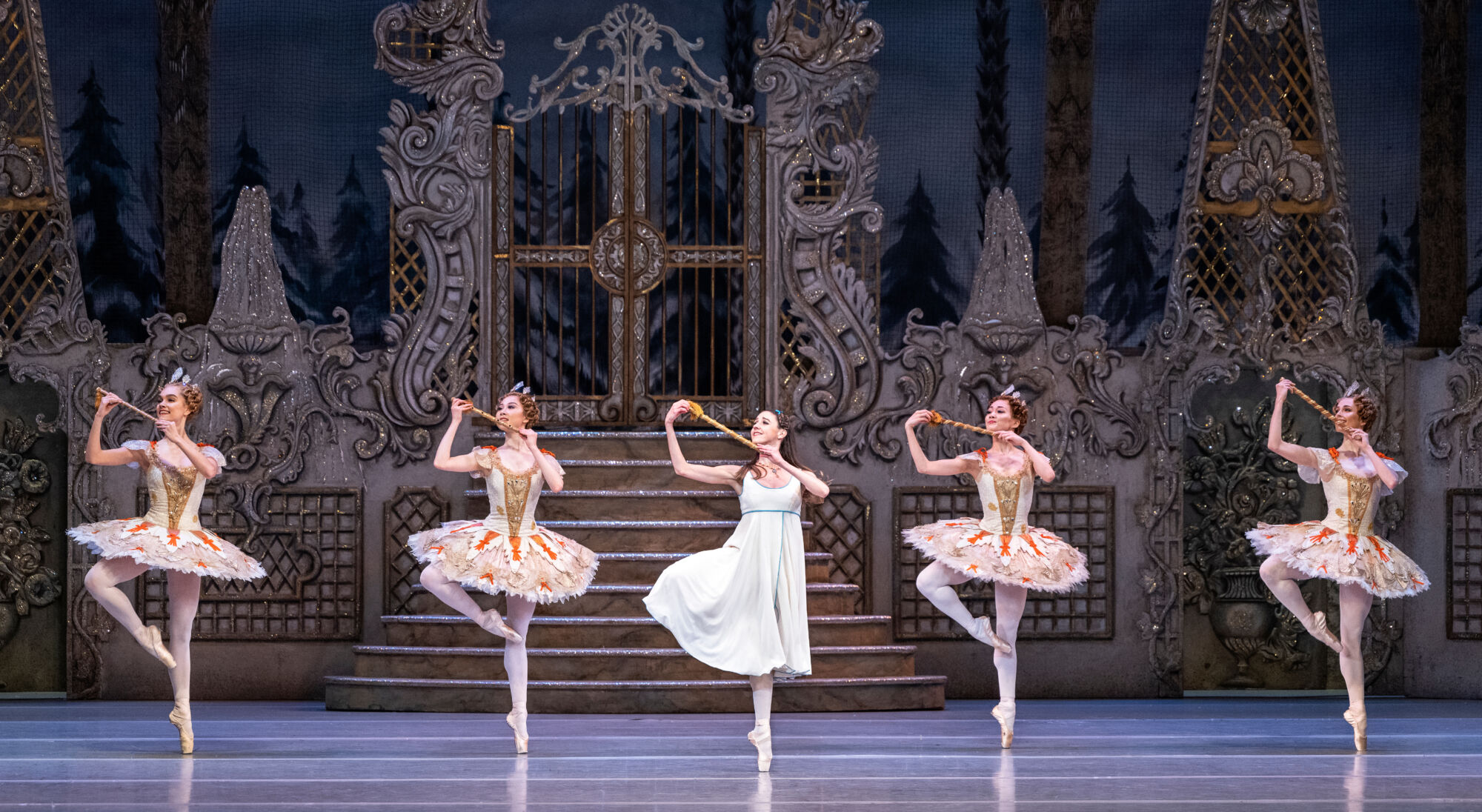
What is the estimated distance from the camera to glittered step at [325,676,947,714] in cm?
860

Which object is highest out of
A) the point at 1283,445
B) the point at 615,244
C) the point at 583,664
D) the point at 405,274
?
the point at 615,244

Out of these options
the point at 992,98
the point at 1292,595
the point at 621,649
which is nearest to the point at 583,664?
the point at 621,649

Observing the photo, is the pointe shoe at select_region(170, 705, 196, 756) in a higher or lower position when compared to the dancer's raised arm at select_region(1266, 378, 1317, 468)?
lower

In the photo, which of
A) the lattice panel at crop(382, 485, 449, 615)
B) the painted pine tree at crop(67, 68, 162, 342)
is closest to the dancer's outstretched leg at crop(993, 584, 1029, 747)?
the lattice panel at crop(382, 485, 449, 615)

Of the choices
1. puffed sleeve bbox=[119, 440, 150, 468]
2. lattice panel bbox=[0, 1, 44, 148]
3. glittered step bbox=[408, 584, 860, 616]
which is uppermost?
lattice panel bbox=[0, 1, 44, 148]

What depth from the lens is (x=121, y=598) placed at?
676 centimetres

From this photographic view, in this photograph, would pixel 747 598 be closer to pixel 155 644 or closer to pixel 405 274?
pixel 155 644

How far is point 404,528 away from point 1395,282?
6243 mm

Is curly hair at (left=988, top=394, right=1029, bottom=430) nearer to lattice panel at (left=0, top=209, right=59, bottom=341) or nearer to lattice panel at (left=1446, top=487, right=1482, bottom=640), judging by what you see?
lattice panel at (left=1446, top=487, right=1482, bottom=640)

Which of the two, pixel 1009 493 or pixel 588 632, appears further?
pixel 588 632

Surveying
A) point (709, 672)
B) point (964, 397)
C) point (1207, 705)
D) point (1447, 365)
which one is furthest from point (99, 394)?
point (1447, 365)

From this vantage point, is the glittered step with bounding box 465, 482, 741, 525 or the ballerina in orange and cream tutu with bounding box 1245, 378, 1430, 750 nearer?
the ballerina in orange and cream tutu with bounding box 1245, 378, 1430, 750

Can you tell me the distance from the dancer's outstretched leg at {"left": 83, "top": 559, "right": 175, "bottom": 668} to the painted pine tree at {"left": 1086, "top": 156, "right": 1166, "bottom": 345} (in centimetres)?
598

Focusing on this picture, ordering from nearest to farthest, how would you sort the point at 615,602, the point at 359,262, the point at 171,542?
the point at 171,542, the point at 615,602, the point at 359,262
